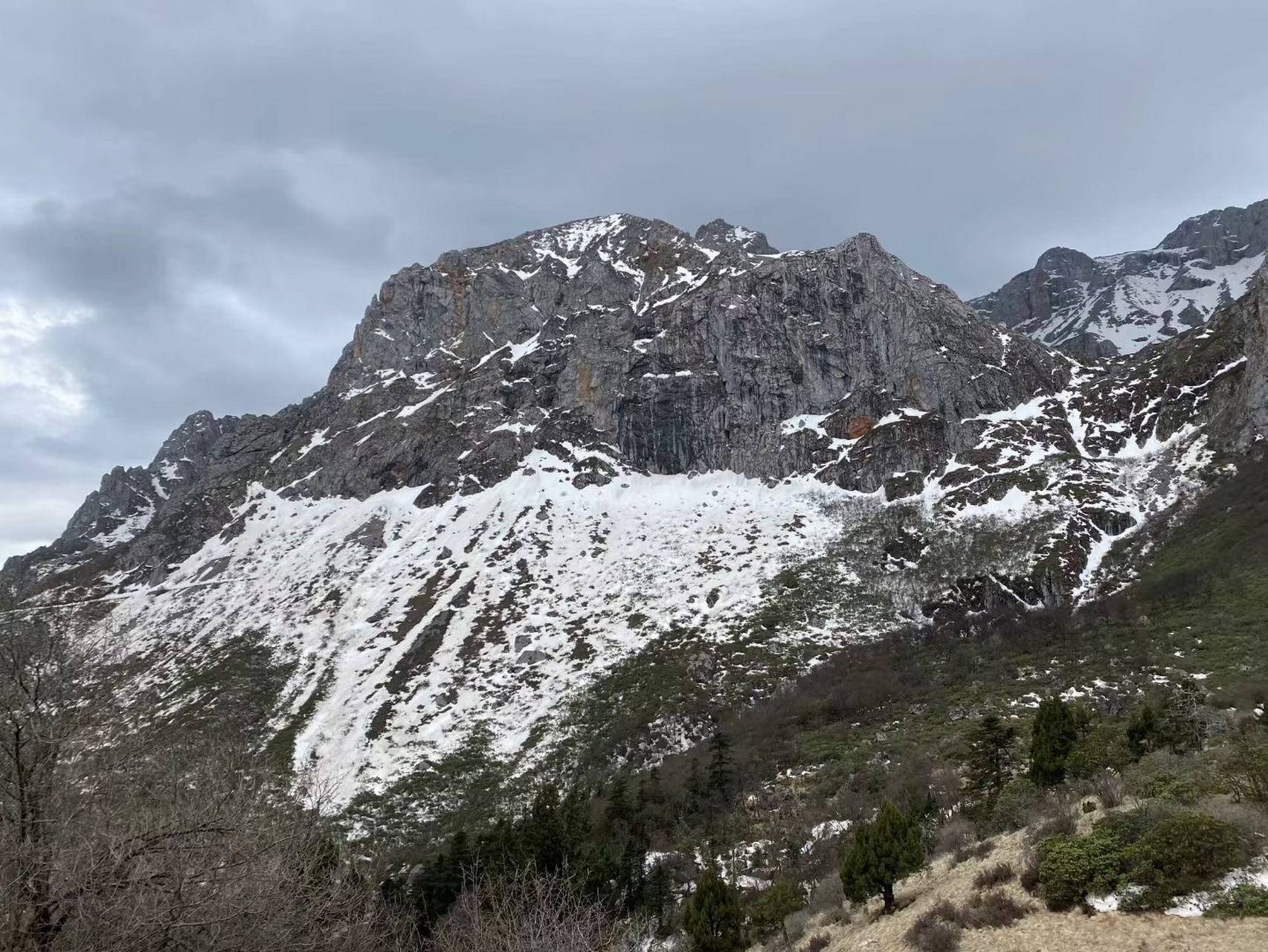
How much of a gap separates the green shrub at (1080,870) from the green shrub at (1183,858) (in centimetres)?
37

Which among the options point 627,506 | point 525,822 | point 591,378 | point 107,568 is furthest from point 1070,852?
point 107,568

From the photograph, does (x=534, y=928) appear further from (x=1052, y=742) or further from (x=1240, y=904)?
(x=1052, y=742)

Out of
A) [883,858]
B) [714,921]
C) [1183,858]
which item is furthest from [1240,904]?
[714,921]

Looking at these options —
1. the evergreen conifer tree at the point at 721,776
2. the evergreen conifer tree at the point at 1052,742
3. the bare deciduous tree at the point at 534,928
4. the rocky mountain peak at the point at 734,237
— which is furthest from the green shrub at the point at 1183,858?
the rocky mountain peak at the point at 734,237

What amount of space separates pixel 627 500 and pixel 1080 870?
8731 centimetres

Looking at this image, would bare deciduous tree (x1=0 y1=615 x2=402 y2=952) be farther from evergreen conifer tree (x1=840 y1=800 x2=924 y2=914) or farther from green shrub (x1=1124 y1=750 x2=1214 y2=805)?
green shrub (x1=1124 y1=750 x2=1214 y2=805)

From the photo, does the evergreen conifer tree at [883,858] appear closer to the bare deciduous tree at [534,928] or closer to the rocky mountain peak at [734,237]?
the bare deciduous tree at [534,928]

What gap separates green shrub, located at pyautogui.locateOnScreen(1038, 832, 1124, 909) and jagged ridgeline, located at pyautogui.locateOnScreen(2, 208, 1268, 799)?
140 feet

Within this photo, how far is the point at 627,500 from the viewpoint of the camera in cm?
9994

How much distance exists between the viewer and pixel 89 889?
333 inches

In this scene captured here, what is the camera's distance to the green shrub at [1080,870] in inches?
513

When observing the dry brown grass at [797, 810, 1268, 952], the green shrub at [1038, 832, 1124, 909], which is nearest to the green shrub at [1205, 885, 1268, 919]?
the dry brown grass at [797, 810, 1268, 952]

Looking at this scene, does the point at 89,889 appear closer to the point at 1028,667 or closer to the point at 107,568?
the point at 1028,667

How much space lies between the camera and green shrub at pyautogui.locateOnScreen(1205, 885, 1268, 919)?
10.8 m
